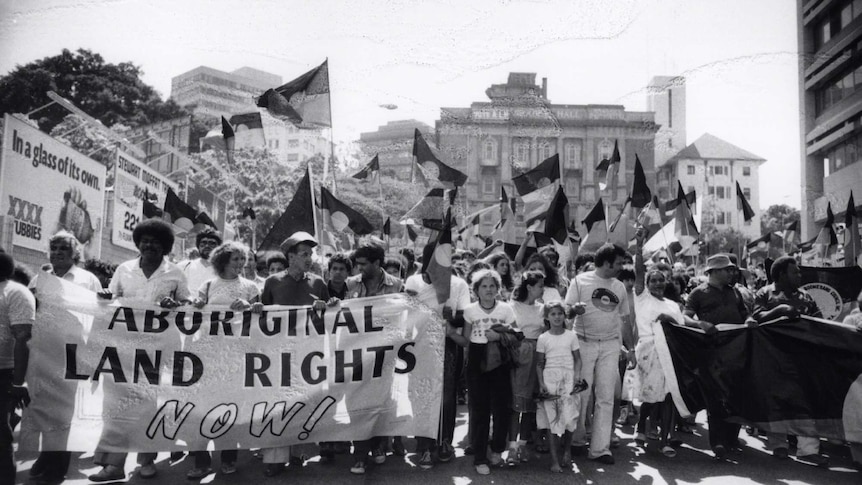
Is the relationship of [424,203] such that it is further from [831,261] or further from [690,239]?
[831,261]

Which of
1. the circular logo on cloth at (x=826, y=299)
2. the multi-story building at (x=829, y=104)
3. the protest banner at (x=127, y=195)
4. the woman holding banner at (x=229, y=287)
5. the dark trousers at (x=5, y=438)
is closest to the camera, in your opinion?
the dark trousers at (x=5, y=438)

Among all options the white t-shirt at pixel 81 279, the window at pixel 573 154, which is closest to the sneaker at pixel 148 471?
the white t-shirt at pixel 81 279

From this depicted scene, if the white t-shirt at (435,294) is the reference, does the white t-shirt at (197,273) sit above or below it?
above

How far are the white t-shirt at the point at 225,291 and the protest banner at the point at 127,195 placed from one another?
9.61 meters

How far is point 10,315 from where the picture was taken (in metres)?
4.77

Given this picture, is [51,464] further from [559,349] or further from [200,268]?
[559,349]

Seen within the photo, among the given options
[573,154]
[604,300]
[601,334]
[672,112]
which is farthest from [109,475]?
[672,112]

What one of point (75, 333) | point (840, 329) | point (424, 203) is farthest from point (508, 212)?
point (75, 333)

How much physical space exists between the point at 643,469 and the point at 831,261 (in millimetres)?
11373

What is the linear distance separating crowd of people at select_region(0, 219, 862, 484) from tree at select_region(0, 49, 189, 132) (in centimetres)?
3755

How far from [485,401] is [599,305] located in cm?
137

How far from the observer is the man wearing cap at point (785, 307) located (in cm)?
620

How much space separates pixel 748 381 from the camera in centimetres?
626

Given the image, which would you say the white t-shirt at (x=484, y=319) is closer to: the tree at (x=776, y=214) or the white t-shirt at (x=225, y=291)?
the white t-shirt at (x=225, y=291)
